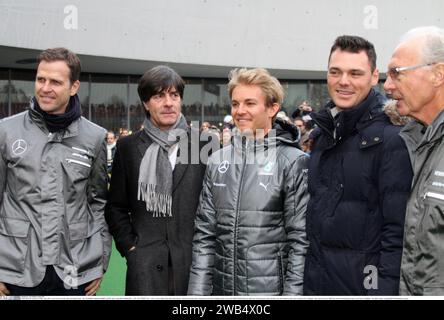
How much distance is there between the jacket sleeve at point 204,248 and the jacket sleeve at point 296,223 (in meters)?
0.41

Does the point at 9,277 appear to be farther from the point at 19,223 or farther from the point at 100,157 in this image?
the point at 100,157

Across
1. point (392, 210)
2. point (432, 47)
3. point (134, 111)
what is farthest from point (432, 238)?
point (134, 111)

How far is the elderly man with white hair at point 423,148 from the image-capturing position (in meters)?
1.92

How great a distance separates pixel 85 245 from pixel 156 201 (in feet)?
1.56

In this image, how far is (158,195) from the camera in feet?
9.66

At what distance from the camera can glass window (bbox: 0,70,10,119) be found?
54.3ft

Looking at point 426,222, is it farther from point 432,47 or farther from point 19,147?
point 19,147

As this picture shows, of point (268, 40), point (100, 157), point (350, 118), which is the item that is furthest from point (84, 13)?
point (350, 118)

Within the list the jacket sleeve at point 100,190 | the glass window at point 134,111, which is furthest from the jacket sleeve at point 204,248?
the glass window at point 134,111

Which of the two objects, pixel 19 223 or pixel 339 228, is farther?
pixel 19 223

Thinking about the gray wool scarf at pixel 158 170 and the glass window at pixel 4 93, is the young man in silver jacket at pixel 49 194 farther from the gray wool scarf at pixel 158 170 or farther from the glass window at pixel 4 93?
the glass window at pixel 4 93

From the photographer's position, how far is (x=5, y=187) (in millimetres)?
2814

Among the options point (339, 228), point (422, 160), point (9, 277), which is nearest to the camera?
point (422, 160)

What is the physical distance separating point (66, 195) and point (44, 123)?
0.41m
